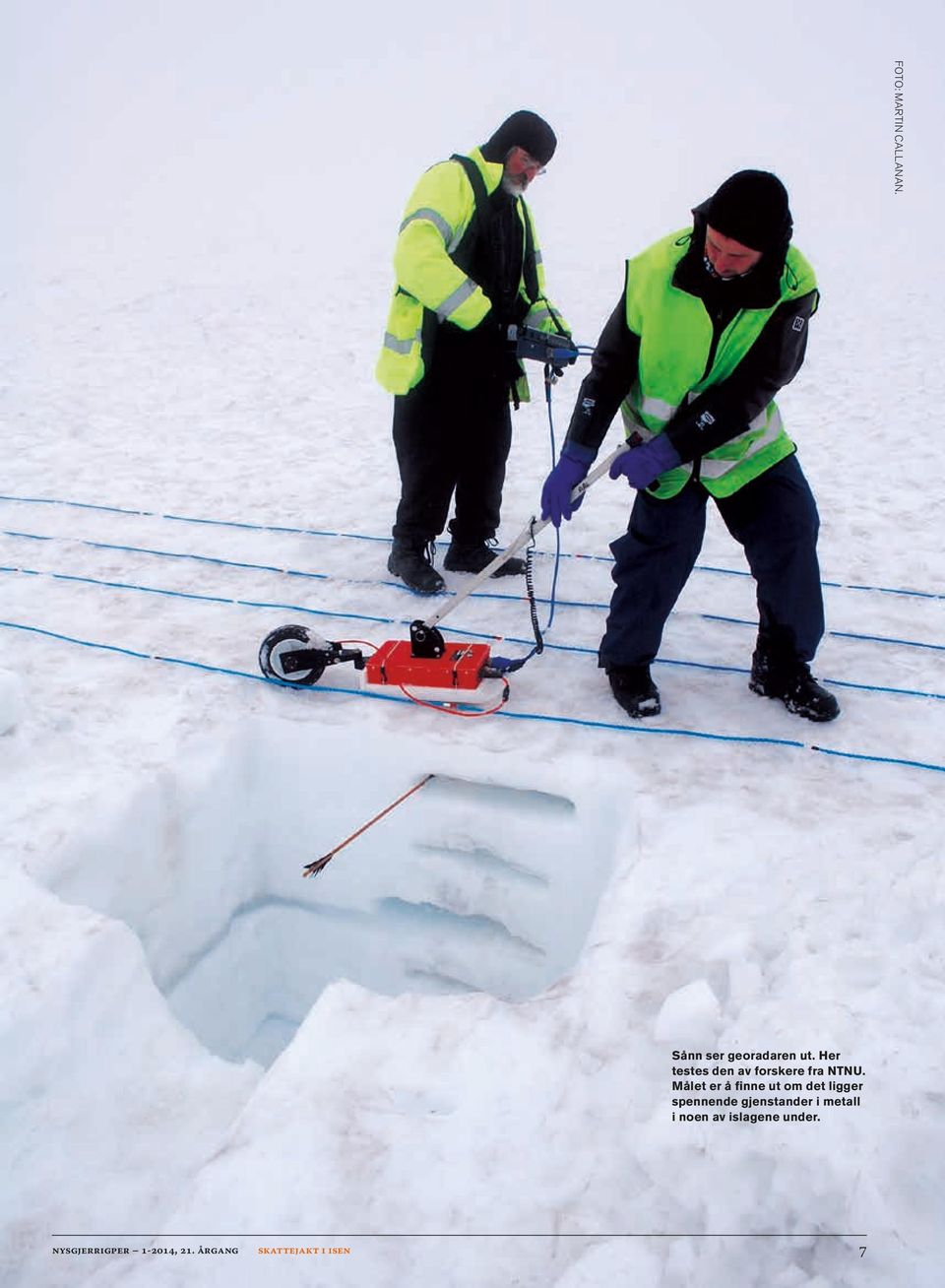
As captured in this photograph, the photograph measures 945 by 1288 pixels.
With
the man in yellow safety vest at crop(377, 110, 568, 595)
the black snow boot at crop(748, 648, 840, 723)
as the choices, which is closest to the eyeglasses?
the man in yellow safety vest at crop(377, 110, 568, 595)

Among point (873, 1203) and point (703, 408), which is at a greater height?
point (703, 408)

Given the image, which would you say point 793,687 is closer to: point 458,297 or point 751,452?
point 751,452

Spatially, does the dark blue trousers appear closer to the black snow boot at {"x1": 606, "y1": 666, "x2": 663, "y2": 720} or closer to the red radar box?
the black snow boot at {"x1": 606, "y1": 666, "x2": 663, "y2": 720}

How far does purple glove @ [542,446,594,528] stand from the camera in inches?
108

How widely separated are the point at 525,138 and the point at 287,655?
195 cm

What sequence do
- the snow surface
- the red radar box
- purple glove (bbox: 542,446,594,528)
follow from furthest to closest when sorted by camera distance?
the red radar box → purple glove (bbox: 542,446,594,528) → the snow surface

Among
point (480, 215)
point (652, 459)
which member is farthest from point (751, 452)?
point (480, 215)

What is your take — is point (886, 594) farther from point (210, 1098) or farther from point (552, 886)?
point (210, 1098)

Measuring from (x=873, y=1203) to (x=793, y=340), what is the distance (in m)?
1.93

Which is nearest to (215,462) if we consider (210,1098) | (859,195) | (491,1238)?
(210,1098)

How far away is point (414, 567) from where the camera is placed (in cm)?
379

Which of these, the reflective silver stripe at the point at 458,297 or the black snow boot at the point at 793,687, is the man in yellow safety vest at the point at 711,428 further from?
the reflective silver stripe at the point at 458,297

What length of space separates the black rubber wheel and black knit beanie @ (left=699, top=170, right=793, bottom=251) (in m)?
1.67

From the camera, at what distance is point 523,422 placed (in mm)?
6926
